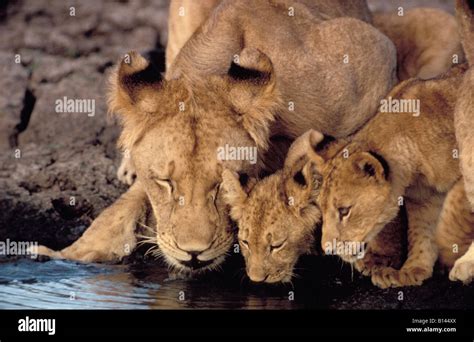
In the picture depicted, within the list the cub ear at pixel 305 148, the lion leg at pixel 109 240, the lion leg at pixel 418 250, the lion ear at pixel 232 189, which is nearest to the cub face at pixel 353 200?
the cub ear at pixel 305 148

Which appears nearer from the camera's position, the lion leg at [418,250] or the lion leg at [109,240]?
the lion leg at [418,250]

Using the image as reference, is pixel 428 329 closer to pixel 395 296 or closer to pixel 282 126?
pixel 395 296

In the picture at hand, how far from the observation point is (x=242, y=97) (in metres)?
6.31

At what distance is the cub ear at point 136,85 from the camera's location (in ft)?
20.6

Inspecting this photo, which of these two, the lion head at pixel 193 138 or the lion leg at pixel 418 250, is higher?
the lion head at pixel 193 138

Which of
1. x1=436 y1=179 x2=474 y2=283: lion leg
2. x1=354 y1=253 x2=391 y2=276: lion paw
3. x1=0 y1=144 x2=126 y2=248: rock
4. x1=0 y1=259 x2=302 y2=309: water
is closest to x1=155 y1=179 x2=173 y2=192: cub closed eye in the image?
x1=0 y1=259 x2=302 y2=309: water

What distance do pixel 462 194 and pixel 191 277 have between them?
132 centimetres

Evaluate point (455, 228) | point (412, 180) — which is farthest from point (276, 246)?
point (455, 228)

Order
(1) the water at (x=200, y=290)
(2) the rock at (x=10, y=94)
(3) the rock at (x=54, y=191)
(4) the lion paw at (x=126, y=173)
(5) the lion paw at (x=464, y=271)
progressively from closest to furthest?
(5) the lion paw at (x=464, y=271)
(1) the water at (x=200, y=290)
(3) the rock at (x=54, y=191)
(4) the lion paw at (x=126, y=173)
(2) the rock at (x=10, y=94)

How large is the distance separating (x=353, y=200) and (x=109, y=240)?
4.83 feet

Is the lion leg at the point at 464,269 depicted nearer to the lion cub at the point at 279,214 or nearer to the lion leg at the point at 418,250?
the lion leg at the point at 418,250

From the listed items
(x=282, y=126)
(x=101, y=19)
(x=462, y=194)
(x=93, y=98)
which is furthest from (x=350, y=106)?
(x=101, y=19)

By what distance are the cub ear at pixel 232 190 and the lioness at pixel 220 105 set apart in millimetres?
35

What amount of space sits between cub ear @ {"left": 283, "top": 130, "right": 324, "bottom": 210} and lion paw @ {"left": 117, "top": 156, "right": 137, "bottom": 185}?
1655mm
